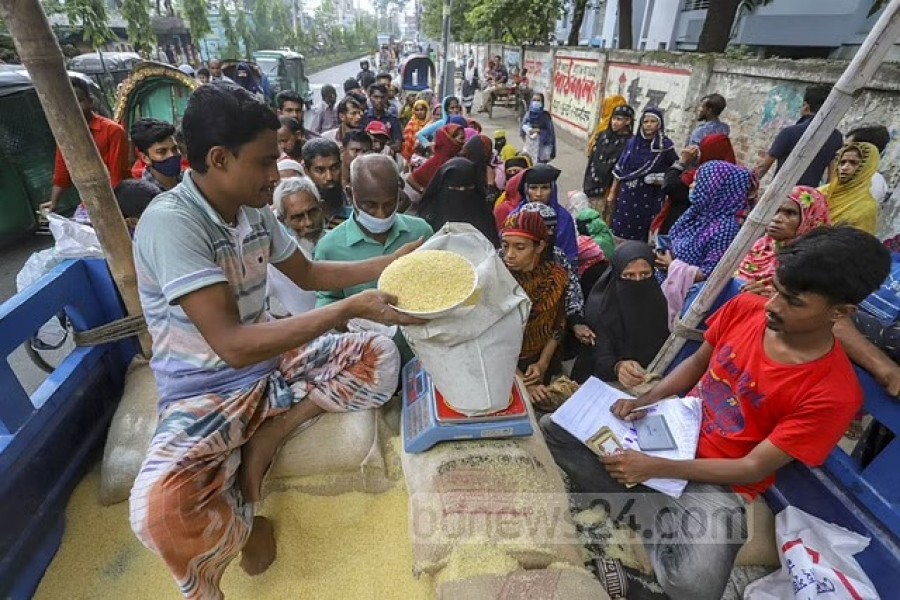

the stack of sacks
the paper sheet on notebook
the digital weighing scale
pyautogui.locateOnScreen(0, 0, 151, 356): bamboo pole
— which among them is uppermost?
pyautogui.locateOnScreen(0, 0, 151, 356): bamboo pole

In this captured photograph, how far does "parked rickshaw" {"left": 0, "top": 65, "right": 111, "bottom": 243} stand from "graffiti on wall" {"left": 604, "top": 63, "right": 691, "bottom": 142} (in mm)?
8387

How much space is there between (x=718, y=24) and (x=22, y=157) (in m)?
11.1

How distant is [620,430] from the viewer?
80.8 inches

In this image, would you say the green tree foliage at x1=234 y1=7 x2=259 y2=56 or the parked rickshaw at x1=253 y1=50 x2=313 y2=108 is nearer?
Answer: the parked rickshaw at x1=253 y1=50 x2=313 y2=108

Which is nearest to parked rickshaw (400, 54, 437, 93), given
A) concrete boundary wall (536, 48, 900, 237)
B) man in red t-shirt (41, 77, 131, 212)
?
concrete boundary wall (536, 48, 900, 237)

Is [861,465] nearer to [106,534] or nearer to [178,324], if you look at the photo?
[178,324]

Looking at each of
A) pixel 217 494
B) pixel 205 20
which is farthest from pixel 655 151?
pixel 205 20

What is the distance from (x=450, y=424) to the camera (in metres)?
1.81

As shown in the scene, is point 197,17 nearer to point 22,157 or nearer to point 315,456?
point 22,157

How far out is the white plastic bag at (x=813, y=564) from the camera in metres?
1.52

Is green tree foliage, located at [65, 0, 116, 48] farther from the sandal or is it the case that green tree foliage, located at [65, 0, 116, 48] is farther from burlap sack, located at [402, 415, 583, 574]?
the sandal

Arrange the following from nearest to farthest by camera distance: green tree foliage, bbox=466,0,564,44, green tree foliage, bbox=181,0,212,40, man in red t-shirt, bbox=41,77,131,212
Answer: man in red t-shirt, bbox=41,77,131,212 < green tree foliage, bbox=466,0,564,44 < green tree foliage, bbox=181,0,212,40

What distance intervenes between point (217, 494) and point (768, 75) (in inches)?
299

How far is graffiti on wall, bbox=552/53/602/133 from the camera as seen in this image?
36.6ft
